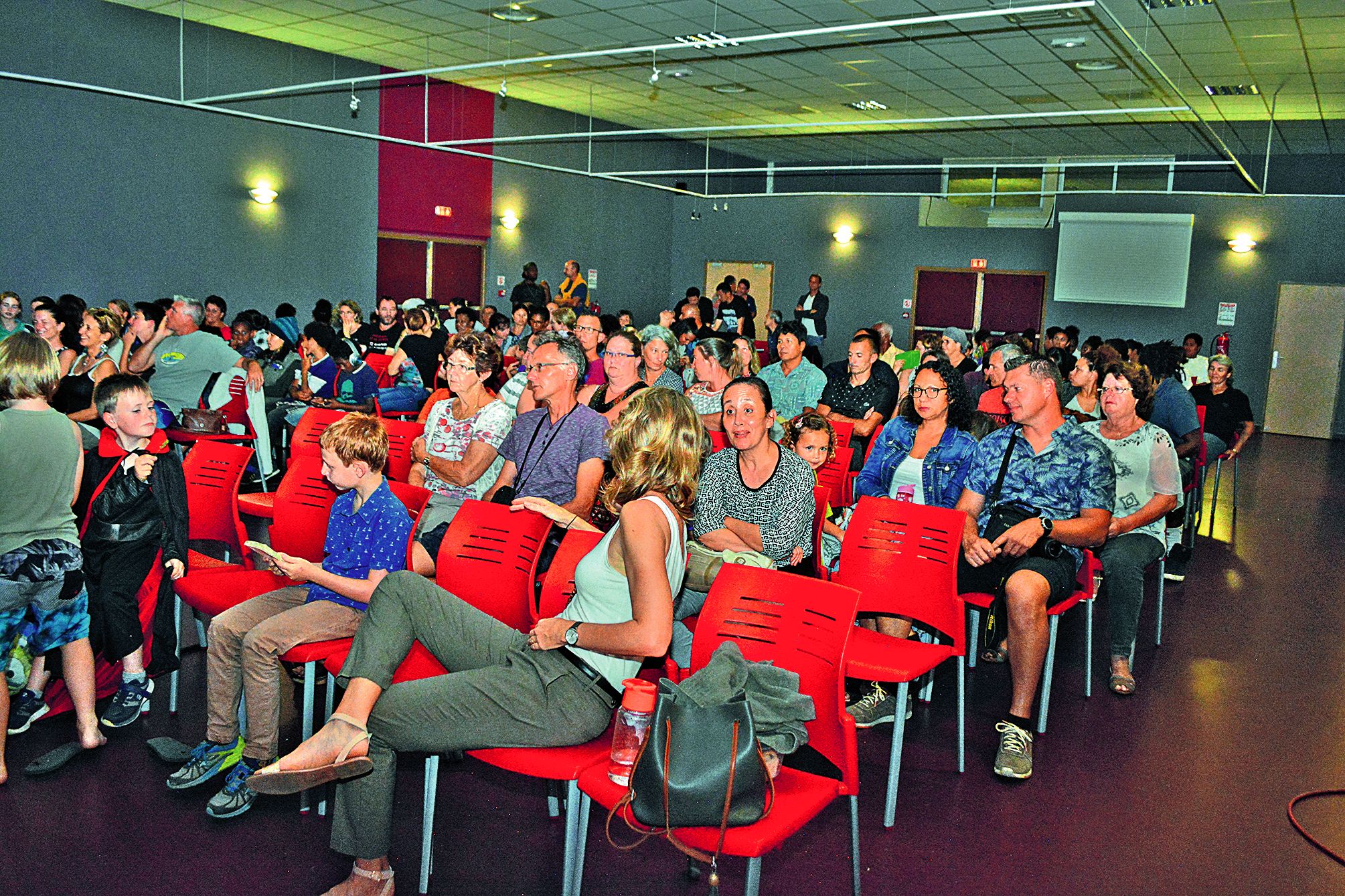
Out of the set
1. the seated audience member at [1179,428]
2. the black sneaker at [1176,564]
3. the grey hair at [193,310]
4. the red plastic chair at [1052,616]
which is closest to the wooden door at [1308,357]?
the seated audience member at [1179,428]

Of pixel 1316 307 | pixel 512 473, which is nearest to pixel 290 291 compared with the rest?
pixel 512 473

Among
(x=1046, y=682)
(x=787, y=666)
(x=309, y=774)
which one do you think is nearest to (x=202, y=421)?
(x=309, y=774)

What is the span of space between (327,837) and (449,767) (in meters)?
0.54

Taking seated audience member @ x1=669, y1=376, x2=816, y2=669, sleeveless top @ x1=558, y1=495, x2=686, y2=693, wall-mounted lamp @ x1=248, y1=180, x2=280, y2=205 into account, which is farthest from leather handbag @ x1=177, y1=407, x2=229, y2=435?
wall-mounted lamp @ x1=248, y1=180, x2=280, y2=205

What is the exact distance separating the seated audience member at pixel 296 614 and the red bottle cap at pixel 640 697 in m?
0.99

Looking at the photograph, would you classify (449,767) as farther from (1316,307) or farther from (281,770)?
(1316,307)

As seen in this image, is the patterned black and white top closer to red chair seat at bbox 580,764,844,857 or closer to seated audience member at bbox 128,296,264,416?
red chair seat at bbox 580,764,844,857

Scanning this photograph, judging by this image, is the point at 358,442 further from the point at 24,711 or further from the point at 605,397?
the point at 605,397

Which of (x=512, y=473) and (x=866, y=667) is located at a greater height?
(x=512, y=473)

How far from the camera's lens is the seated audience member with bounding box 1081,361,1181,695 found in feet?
15.0

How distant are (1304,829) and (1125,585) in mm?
1416

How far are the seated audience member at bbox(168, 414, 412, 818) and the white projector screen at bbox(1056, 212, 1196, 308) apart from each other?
50.0ft

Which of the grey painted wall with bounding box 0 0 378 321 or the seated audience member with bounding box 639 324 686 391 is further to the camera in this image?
the grey painted wall with bounding box 0 0 378 321

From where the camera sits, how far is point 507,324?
34.7 feet
